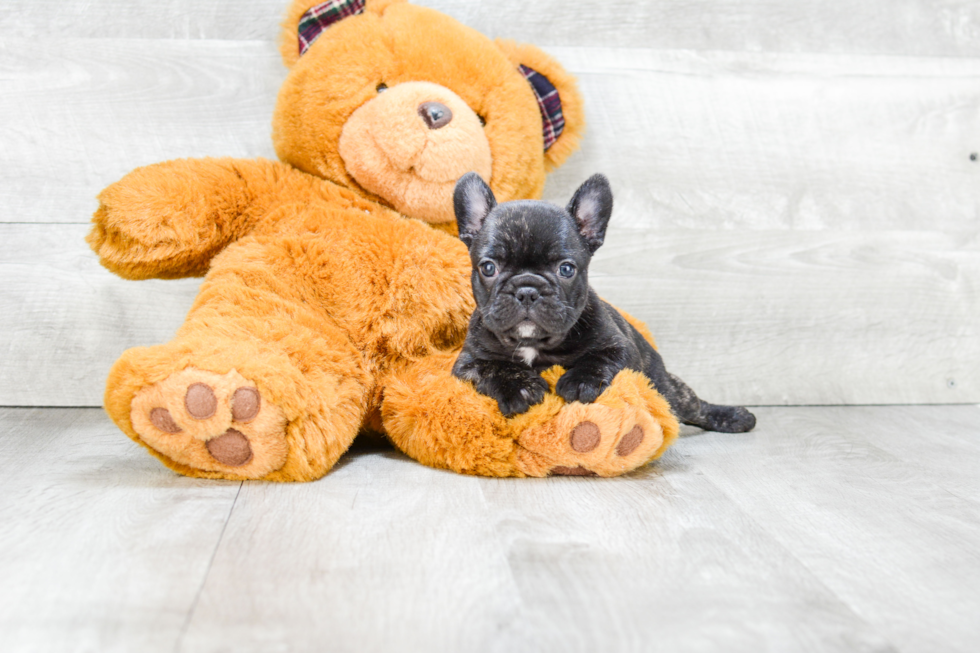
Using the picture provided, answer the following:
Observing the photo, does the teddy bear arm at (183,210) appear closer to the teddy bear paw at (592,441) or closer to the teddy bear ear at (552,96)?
the teddy bear ear at (552,96)

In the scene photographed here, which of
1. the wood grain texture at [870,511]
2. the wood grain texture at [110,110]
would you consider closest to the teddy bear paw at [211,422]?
the wood grain texture at [870,511]

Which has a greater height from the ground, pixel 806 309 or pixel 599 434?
pixel 806 309

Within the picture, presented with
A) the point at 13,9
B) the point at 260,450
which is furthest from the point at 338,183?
the point at 13,9

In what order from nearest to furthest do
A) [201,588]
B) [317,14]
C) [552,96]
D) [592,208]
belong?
1. [201,588]
2. [592,208]
3. [317,14]
4. [552,96]

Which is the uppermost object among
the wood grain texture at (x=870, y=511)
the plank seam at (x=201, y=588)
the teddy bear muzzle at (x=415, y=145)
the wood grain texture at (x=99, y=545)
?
the teddy bear muzzle at (x=415, y=145)

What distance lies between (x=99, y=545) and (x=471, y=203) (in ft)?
2.67

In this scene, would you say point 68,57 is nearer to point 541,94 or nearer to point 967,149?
point 541,94

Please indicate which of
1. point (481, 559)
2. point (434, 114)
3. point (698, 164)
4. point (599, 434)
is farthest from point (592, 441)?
point (698, 164)

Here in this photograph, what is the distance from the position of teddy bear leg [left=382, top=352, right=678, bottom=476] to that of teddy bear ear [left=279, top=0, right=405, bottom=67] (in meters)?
0.83

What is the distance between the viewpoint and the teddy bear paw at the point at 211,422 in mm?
1168

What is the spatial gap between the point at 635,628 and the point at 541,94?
1.26m

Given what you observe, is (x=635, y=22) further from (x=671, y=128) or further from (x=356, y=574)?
(x=356, y=574)

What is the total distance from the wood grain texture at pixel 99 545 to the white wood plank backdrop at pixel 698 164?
1.96 feet

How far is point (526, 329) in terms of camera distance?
51.3 inches
